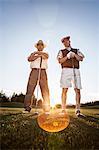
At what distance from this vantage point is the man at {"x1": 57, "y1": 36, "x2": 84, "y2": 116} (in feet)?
13.5

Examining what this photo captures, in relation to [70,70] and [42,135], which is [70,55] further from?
[42,135]

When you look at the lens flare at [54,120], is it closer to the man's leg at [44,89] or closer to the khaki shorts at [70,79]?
the man's leg at [44,89]

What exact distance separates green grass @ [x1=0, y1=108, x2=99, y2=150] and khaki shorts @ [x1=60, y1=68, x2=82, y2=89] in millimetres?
414

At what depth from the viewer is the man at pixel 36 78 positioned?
13.5 ft

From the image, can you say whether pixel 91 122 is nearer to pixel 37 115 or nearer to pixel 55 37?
pixel 37 115

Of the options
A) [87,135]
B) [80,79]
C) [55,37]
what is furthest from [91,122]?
[55,37]

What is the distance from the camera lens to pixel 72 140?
3.48 metres

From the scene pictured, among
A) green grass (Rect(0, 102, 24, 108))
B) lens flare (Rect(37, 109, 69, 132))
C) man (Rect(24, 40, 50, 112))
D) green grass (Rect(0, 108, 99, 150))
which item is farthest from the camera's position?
green grass (Rect(0, 102, 24, 108))

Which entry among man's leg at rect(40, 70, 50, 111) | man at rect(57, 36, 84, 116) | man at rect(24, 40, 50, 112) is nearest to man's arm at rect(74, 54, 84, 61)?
man at rect(57, 36, 84, 116)

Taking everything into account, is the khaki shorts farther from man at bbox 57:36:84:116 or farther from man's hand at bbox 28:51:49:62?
man's hand at bbox 28:51:49:62

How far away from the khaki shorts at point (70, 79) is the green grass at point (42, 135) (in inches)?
16.3

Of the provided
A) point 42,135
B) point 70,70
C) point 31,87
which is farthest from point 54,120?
point 70,70

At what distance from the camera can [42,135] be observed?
11.7 feet

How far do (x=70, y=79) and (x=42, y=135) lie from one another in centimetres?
89
